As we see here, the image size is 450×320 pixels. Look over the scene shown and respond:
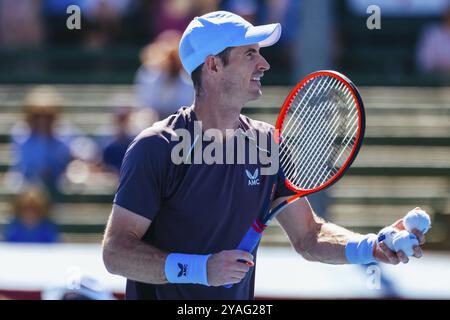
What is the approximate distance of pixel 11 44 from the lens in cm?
1038

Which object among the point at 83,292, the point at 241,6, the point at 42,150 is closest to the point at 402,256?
the point at 83,292

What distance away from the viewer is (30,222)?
7.88 meters

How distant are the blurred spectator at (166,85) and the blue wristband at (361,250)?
Result: 12.7 feet

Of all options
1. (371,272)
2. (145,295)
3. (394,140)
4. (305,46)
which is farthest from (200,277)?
(394,140)

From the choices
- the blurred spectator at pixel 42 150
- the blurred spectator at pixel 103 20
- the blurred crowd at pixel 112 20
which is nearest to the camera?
the blurred spectator at pixel 42 150

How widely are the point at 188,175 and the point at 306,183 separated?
1.59ft

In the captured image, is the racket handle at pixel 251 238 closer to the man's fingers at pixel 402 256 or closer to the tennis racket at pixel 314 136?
the tennis racket at pixel 314 136

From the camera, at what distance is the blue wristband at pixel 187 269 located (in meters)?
3.94

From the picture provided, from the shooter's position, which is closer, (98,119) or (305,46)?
(305,46)

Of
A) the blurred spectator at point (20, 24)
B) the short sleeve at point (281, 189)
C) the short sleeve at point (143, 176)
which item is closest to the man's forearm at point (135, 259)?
the short sleeve at point (143, 176)

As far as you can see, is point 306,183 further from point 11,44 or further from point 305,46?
point 11,44

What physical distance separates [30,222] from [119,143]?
917 millimetres

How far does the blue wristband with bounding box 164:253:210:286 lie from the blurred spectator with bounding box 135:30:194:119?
160 inches

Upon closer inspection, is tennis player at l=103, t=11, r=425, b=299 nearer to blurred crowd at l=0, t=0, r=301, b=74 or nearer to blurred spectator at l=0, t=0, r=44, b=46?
blurred crowd at l=0, t=0, r=301, b=74
